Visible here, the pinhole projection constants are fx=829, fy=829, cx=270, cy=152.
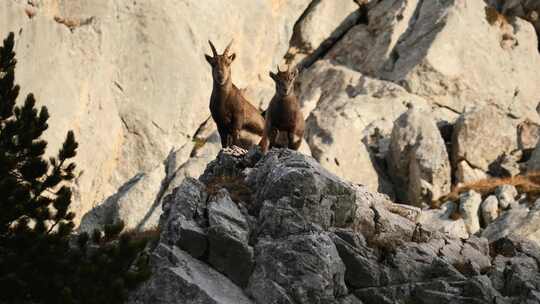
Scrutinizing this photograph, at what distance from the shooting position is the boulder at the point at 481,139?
45.3m

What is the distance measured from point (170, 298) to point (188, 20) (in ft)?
115

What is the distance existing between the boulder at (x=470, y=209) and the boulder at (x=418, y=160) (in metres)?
3.45

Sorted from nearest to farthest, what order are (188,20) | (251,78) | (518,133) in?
(518,133), (188,20), (251,78)

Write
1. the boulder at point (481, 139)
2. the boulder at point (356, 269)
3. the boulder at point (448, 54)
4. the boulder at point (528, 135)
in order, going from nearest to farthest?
the boulder at point (356, 269) < the boulder at point (481, 139) < the boulder at point (528, 135) < the boulder at point (448, 54)

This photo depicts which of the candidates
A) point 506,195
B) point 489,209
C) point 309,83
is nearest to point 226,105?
point 489,209

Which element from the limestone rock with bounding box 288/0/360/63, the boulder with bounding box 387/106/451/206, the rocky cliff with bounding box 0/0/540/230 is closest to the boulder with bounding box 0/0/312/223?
the rocky cliff with bounding box 0/0/540/230

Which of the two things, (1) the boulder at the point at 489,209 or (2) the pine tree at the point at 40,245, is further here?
(1) the boulder at the point at 489,209

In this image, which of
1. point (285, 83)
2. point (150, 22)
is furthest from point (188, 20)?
point (285, 83)

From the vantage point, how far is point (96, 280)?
699 inches

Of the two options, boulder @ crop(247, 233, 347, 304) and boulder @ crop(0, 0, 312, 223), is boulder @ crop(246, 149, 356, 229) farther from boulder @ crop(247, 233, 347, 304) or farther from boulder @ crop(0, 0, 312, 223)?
boulder @ crop(0, 0, 312, 223)

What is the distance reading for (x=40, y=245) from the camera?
61.2 feet

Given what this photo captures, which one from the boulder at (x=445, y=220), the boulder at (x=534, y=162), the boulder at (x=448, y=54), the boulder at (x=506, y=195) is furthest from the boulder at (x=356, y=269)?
the boulder at (x=448, y=54)

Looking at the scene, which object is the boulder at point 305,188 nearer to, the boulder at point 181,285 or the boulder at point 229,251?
the boulder at point 229,251

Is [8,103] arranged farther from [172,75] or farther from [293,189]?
[172,75]
